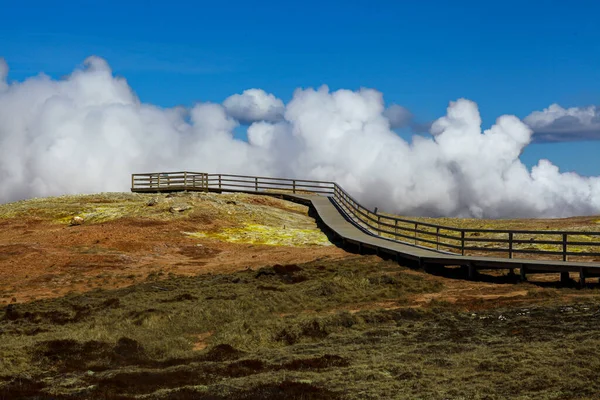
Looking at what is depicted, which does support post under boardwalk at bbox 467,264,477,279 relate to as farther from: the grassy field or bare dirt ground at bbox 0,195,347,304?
bare dirt ground at bbox 0,195,347,304

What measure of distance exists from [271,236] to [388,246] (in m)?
12.7

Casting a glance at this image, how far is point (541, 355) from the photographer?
1291 cm

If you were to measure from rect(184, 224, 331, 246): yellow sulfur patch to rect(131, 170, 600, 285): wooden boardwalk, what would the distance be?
1116 mm

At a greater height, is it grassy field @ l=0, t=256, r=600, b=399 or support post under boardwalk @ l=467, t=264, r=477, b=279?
support post under boardwalk @ l=467, t=264, r=477, b=279

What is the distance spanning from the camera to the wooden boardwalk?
76.1 ft

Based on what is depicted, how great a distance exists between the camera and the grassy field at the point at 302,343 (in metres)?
11.9

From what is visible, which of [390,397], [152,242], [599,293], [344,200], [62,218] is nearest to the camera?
[390,397]

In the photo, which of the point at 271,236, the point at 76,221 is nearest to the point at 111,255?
the point at 271,236

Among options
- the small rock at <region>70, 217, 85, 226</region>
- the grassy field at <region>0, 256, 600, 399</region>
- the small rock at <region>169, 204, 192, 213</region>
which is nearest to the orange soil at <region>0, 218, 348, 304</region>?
the small rock at <region>70, 217, 85, 226</region>

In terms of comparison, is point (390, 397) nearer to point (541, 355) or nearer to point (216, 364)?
point (541, 355)

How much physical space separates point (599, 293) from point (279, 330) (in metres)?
9.80

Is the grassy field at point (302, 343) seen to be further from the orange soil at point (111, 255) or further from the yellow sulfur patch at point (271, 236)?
the yellow sulfur patch at point (271, 236)

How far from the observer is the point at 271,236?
42844 millimetres

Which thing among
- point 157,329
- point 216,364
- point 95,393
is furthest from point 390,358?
point 157,329
